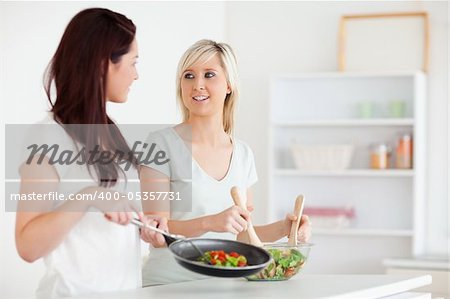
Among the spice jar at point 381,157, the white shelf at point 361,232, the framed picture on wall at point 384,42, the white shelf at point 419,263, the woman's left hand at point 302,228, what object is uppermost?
the framed picture on wall at point 384,42

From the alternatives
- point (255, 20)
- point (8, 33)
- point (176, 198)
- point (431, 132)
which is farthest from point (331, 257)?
point (176, 198)

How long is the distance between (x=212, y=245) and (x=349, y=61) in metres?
3.14

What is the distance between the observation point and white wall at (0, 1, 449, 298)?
3.66m

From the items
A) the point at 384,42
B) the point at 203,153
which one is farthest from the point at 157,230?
the point at 384,42

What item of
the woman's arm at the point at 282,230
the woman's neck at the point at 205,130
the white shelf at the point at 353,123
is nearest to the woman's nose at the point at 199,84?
the woman's neck at the point at 205,130

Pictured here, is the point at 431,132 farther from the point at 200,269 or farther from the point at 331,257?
the point at 200,269

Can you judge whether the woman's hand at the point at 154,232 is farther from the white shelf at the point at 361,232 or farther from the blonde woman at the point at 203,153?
the white shelf at the point at 361,232

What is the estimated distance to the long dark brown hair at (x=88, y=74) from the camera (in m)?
1.88

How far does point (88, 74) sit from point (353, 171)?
3154mm

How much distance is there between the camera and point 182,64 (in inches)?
98.7

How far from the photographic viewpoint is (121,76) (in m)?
1.99

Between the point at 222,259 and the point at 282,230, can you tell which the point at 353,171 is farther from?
the point at 222,259

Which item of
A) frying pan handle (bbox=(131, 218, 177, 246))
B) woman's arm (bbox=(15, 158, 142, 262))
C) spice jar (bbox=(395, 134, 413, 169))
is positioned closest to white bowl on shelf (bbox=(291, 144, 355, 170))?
spice jar (bbox=(395, 134, 413, 169))

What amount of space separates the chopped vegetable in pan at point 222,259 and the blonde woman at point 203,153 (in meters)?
0.36
